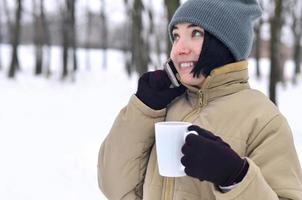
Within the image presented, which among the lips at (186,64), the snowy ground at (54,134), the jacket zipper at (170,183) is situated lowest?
the snowy ground at (54,134)

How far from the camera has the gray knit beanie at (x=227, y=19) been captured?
1.83 meters

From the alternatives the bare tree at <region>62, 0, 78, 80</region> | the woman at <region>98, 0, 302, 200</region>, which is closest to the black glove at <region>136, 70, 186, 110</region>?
the woman at <region>98, 0, 302, 200</region>

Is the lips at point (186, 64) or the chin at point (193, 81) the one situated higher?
the lips at point (186, 64)

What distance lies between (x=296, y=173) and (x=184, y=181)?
343 mm

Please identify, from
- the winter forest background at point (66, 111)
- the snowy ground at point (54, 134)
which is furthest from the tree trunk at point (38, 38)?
the snowy ground at point (54, 134)

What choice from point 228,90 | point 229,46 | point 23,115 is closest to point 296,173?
point 228,90

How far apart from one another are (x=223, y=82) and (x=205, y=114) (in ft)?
0.39

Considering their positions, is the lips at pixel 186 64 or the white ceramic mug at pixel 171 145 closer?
the white ceramic mug at pixel 171 145

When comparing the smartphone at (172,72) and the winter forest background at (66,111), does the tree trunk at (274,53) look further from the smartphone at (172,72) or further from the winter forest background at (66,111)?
the smartphone at (172,72)

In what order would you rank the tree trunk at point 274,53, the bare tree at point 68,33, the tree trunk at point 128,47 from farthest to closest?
the tree trunk at point 128,47 → the bare tree at point 68,33 → the tree trunk at point 274,53

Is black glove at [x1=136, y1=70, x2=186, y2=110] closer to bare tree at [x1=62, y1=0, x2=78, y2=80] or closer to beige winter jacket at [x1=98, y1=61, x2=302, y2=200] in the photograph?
beige winter jacket at [x1=98, y1=61, x2=302, y2=200]

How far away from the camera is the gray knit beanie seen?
1.83 meters

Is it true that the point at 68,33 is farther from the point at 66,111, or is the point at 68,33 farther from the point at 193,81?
the point at 193,81

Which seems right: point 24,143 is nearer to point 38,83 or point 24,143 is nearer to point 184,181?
point 184,181
